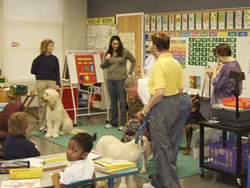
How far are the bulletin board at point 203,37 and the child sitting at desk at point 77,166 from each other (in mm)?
3957

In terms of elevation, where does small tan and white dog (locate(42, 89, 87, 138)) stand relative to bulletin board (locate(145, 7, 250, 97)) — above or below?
below

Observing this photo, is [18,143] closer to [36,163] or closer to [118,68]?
[36,163]

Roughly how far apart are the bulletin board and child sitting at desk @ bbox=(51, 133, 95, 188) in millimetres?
3957

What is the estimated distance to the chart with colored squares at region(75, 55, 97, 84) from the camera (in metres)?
7.77

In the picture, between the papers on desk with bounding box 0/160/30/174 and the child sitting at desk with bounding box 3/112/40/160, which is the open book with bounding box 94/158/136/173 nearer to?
the papers on desk with bounding box 0/160/30/174

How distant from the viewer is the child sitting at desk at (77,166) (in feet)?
8.91

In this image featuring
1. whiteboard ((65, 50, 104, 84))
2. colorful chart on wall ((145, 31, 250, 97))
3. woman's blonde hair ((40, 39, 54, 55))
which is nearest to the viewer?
colorful chart on wall ((145, 31, 250, 97))

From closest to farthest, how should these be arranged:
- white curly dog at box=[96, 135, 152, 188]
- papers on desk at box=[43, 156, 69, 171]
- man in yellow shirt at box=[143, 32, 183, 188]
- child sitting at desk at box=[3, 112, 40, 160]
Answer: papers on desk at box=[43, 156, 69, 171]
child sitting at desk at box=[3, 112, 40, 160]
man in yellow shirt at box=[143, 32, 183, 188]
white curly dog at box=[96, 135, 152, 188]

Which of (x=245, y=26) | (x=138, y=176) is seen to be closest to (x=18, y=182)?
(x=138, y=176)

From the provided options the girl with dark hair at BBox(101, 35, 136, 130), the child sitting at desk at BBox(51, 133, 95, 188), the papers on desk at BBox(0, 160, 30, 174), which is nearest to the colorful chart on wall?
the girl with dark hair at BBox(101, 35, 136, 130)

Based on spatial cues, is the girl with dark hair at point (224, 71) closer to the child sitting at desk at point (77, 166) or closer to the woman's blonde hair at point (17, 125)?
the woman's blonde hair at point (17, 125)

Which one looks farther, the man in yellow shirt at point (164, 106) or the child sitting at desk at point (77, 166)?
the man in yellow shirt at point (164, 106)

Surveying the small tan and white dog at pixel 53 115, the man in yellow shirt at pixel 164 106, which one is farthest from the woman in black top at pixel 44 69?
the man in yellow shirt at pixel 164 106

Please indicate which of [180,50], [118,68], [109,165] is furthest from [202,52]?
[109,165]
